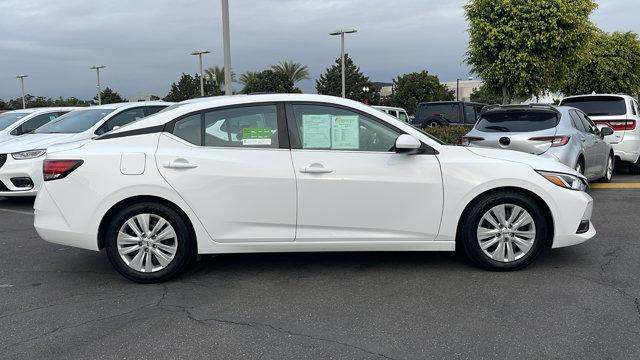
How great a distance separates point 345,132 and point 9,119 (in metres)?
10.5

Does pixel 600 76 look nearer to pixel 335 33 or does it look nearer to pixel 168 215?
pixel 335 33

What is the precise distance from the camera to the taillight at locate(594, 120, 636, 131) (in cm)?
1073

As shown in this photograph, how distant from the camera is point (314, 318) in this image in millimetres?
4043

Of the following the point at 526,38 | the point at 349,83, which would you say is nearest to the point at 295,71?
the point at 349,83

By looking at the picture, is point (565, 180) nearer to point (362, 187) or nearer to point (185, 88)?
point (362, 187)

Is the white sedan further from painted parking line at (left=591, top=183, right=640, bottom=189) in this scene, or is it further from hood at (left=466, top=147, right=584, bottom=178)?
painted parking line at (left=591, top=183, right=640, bottom=189)

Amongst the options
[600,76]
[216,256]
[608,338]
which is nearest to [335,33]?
[600,76]

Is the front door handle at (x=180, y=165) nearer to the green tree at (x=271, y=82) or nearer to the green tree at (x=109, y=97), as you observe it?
the green tree at (x=271, y=82)

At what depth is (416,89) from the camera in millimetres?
58812

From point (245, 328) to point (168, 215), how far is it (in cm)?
135

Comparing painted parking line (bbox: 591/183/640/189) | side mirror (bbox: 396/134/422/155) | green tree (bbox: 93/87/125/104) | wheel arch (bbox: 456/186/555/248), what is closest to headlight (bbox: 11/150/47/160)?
side mirror (bbox: 396/134/422/155)

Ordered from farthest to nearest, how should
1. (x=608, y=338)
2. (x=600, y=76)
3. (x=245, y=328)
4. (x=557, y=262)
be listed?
1. (x=600, y=76)
2. (x=557, y=262)
3. (x=245, y=328)
4. (x=608, y=338)

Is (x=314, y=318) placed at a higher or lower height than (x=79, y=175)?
lower

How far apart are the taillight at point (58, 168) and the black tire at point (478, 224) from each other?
3306 mm
